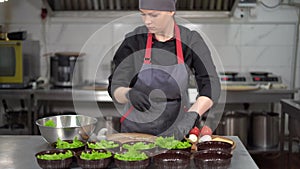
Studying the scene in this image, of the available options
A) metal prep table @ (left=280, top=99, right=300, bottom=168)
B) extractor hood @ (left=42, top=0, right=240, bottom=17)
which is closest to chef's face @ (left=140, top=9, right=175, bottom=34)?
metal prep table @ (left=280, top=99, right=300, bottom=168)

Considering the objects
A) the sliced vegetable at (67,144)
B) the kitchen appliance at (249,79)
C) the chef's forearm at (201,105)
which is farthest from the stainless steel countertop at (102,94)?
the sliced vegetable at (67,144)

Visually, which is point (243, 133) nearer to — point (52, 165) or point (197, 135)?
point (197, 135)

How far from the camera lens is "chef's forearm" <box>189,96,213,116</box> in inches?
95.0

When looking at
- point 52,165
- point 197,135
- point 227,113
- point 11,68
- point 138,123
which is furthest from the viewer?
point 227,113

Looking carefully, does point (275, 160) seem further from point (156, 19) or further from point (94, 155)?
point (94, 155)

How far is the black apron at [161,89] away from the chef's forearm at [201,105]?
0.21 meters

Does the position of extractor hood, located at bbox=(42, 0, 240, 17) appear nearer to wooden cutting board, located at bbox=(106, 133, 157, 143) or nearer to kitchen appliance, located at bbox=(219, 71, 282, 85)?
kitchen appliance, located at bbox=(219, 71, 282, 85)

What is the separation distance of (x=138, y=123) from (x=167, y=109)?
0.19 m

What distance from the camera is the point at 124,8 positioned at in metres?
4.95

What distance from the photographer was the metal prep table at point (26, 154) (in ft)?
6.53

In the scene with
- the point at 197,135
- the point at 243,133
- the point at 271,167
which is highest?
the point at 197,135

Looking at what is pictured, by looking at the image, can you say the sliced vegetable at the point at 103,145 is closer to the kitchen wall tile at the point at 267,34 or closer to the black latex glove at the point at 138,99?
the black latex glove at the point at 138,99

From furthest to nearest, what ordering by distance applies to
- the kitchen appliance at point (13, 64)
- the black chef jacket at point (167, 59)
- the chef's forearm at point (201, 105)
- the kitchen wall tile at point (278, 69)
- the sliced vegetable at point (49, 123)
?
the kitchen wall tile at point (278, 69)
the kitchen appliance at point (13, 64)
the black chef jacket at point (167, 59)
the chef's forearm at point (201, 105)
the sliced vegetable at point (49, 123)

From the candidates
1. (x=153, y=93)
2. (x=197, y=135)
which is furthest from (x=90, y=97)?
(x=197, y=135)
